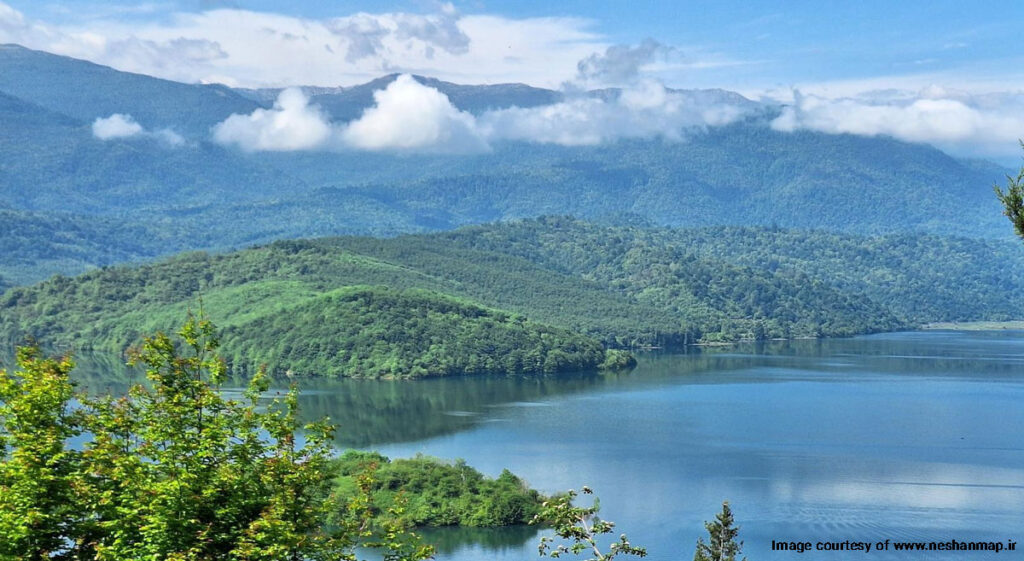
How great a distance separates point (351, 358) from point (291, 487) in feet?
395

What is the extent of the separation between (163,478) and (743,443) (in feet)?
239

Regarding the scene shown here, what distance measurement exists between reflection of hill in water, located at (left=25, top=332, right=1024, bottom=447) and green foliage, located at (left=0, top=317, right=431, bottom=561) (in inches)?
2601

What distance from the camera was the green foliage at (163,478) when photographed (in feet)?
63.6

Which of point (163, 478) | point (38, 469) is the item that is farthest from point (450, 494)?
point (38, 469)

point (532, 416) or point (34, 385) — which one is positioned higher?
point (34, 385)

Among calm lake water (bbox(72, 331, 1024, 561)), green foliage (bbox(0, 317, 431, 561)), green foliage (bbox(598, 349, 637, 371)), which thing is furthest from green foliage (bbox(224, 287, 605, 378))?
green foliage (bbox(0, 317, 431, 561))

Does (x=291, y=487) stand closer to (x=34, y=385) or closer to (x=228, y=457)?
(x=228, y=457)

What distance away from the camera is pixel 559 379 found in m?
138

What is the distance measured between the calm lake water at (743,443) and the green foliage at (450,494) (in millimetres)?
1575

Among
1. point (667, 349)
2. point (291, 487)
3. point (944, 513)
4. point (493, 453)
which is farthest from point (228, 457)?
point (667, 349)

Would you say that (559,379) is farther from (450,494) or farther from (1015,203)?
(1015,203)

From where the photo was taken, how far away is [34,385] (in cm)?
2111

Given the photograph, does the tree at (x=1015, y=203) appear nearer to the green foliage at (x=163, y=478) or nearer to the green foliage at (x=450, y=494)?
the green foliage at (x=163, y=478)

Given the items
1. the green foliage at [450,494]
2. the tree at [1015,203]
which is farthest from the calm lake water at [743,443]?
the tree at [1015,203]
